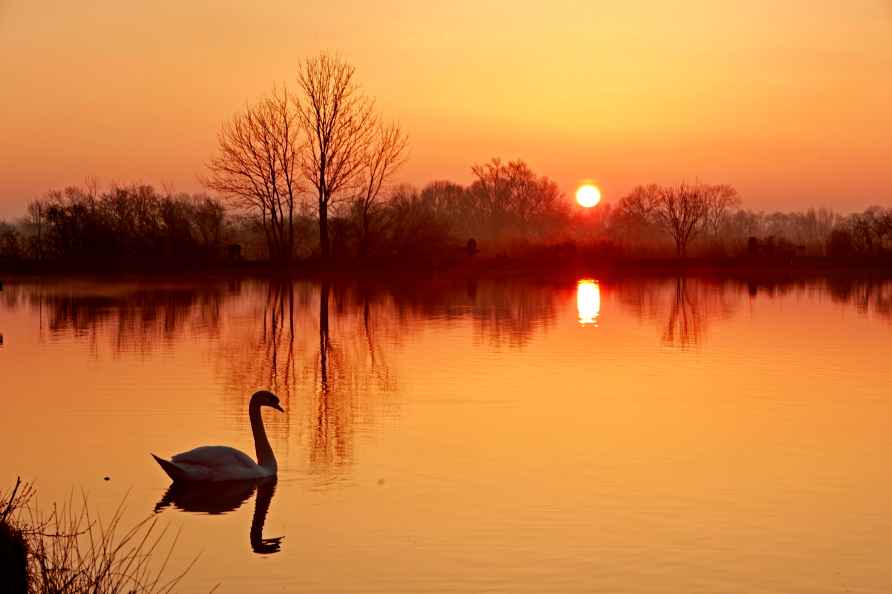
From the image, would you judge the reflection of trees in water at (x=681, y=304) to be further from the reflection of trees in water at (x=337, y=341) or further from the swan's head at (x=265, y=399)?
the swan's head at (x=265, y=399)

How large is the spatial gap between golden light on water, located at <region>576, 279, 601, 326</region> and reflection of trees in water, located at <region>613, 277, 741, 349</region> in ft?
2.67

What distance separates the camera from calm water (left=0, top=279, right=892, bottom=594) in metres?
8.52

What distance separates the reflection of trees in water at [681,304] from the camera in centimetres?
2522

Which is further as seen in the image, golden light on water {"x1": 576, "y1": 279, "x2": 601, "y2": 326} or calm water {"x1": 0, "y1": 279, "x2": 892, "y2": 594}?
golden light on water {"x1": 576, "y1": 279, "x2": 601, "y2": 326}

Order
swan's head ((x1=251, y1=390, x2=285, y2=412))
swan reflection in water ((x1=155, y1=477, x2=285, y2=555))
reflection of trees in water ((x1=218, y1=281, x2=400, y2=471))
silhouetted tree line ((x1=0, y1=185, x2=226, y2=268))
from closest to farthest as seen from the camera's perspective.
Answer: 1. swan reflection in water ((x1=155, y1=477, x2=285, y2=555))
2. swan's head ((x1=251, y1=390, x2=285, y2=412))
3. reflection of trees in water ((x1=218, y1=281, x2=400, y2=471))
4. silhouetted tree line ((x1=0, y1=185, x2=226, y2=268))

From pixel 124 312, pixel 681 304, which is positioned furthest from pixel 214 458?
pixel 681 304

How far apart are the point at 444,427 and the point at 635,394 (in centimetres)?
357

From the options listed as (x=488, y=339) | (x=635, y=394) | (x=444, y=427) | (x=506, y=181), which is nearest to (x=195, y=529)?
(x=444, y=427)

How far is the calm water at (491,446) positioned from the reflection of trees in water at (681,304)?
0.37m

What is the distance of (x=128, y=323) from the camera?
26.9 meters

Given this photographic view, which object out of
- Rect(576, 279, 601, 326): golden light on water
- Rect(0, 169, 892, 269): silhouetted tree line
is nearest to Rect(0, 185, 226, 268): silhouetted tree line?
Rect(0, 169, 892, 269): silhouetted tree line

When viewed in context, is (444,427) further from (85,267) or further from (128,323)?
(85,267)

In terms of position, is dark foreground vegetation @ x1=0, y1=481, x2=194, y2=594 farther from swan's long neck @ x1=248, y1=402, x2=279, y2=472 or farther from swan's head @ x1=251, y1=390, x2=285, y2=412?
swan's head @ x1=251, y1=390, x2=285, y2=412

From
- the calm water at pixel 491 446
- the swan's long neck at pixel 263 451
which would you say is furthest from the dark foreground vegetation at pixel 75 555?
the swan's long neck at pixel 263 451
